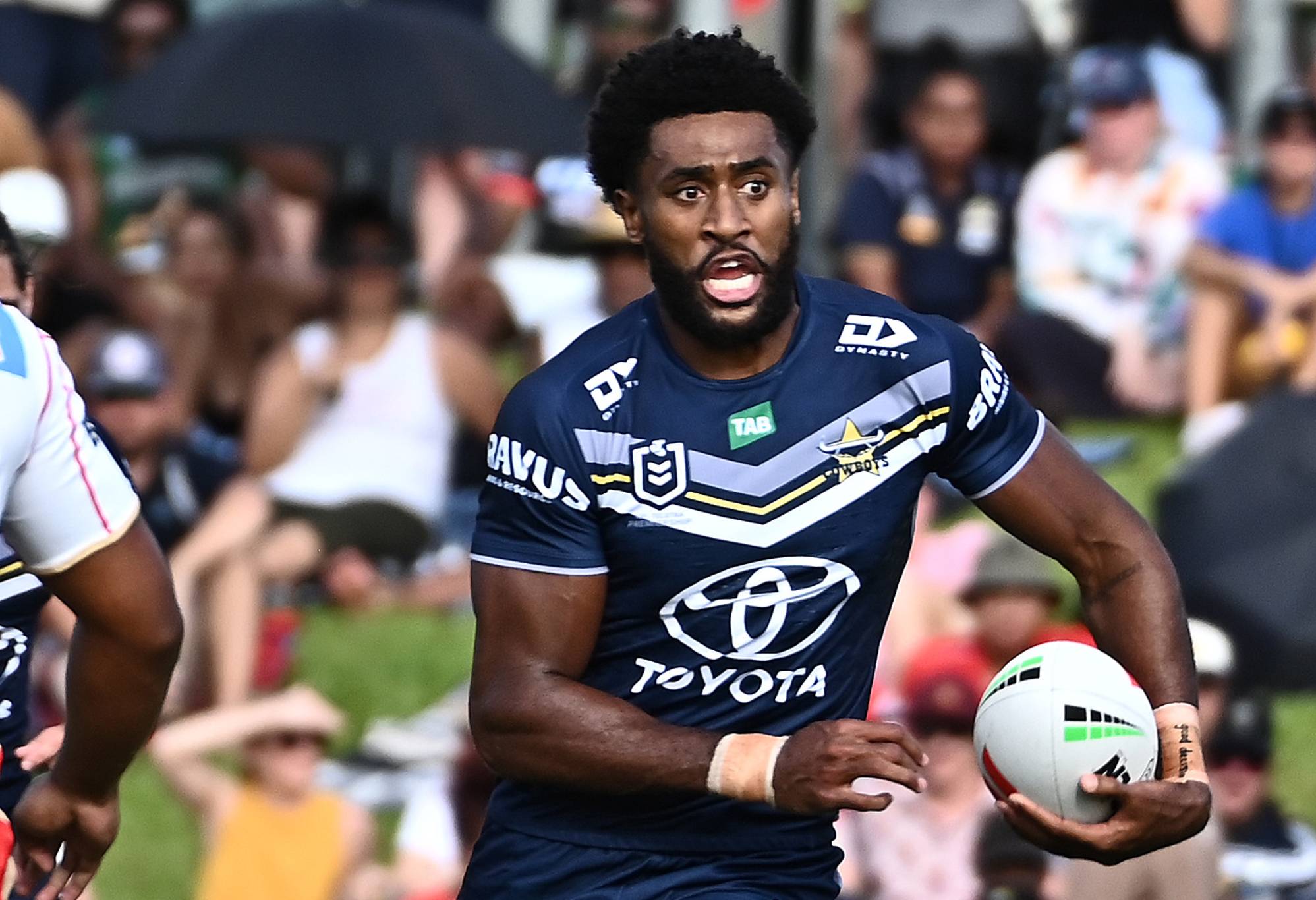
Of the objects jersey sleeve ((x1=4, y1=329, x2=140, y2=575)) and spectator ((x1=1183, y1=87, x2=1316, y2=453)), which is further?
spectator ((x1=1183, y1=87, x2=1316, y2=453))

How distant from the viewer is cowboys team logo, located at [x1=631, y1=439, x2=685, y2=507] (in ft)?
16.8

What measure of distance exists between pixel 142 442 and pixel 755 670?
5.45 meters

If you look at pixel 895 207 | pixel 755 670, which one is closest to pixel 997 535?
pixel 895 207

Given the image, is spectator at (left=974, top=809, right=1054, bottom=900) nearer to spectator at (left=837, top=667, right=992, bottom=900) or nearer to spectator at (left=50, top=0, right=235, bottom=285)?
spectator at (left=837, top=667, right=992, bottom=900)

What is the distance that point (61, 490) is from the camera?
462 cm

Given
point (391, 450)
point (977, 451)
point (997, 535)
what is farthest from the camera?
point (391, 450)

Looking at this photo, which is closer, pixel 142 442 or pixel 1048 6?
pixel 142 442

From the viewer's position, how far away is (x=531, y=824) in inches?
208

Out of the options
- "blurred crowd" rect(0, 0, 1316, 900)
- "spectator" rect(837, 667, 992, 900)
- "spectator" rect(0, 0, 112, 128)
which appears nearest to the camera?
"spectator" rect(837, 667, 992, 900)

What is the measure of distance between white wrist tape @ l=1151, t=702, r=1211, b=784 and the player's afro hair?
1.40 metres

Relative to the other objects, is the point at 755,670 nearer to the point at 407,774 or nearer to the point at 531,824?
the point at 531,824

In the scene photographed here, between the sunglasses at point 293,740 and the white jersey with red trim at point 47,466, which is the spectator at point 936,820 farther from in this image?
the white jersey with red trim at point 47,466

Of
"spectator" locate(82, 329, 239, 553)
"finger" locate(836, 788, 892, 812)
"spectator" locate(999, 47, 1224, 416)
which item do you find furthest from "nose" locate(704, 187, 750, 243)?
"spectator" locate(999, 47, 1224, 416)

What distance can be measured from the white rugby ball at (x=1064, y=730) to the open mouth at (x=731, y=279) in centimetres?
96
